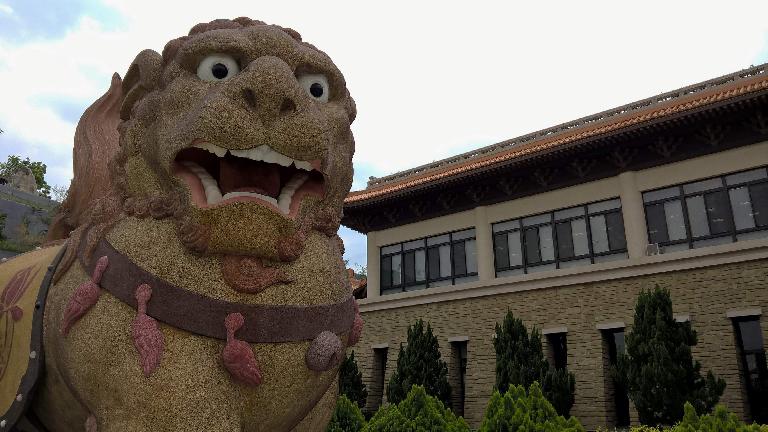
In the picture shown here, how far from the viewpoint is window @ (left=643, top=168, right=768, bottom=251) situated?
527 inches

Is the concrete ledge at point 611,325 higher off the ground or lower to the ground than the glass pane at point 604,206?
lower

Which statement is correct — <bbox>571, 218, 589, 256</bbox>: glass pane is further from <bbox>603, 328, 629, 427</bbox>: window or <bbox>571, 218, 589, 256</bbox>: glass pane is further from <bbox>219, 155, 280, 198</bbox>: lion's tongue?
<bbox>219, 155, 280, 198</bbox>: lion's tongue

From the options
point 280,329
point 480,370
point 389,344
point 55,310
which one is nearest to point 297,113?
point 280,329

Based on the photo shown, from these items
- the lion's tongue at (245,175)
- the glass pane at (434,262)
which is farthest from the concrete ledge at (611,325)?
the lion's tongue at (245,175)

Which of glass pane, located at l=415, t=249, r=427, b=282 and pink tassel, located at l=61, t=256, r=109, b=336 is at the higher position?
glass pane, located at l=415, t=249, r=427, b=282

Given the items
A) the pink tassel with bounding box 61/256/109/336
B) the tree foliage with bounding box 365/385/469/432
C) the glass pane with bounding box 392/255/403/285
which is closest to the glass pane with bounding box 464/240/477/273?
the glass pane with bounding box 392/255/403/285

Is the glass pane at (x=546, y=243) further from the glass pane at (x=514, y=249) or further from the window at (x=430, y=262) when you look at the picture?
the window at (x=430, y=262)

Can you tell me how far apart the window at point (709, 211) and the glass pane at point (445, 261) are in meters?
6.02

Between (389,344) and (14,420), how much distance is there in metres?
16.3

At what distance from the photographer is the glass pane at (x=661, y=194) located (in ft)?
47.8

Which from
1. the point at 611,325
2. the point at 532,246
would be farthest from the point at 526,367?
the point at 532,246

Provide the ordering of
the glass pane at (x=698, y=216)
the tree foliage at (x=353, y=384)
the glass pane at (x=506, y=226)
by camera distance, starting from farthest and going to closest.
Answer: the tree foliage at (x=353, y=384)
the glass pane at (x=506, y=226)
the glass pane at (x=698, y=216)

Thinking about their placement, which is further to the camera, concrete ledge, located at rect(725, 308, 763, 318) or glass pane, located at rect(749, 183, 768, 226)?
glass pane, located at rect(749, 183, 768, 226)

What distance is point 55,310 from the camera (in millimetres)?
3271
